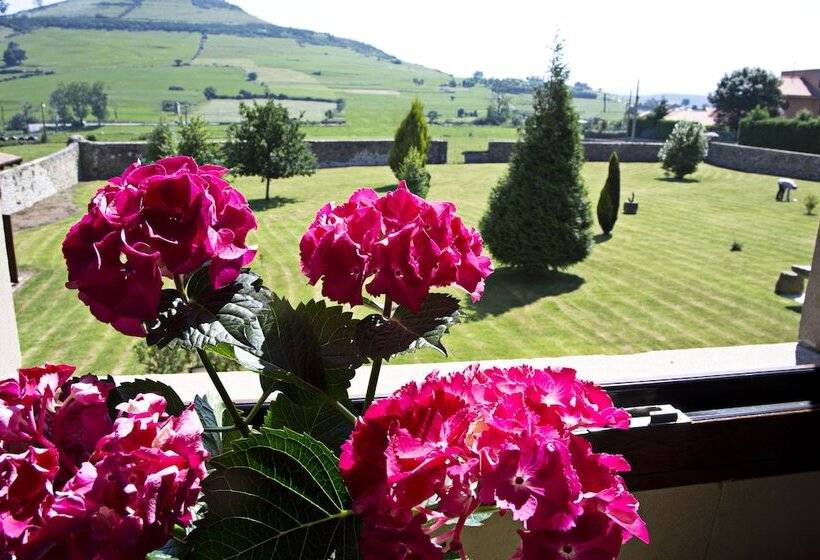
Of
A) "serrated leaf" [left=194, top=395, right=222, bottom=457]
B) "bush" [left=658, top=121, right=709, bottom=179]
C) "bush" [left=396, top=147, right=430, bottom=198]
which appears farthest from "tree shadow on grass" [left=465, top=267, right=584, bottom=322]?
"bush" [left=658, top=121, right=709, bottom=179]

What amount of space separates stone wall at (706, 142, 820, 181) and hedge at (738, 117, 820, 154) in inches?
8.8

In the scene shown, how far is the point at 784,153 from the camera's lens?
1215 centimetres

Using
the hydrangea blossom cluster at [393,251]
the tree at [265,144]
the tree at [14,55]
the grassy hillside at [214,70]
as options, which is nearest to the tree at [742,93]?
the grassy hillside at [214,70]

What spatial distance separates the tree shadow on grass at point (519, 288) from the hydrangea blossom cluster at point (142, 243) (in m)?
5.56

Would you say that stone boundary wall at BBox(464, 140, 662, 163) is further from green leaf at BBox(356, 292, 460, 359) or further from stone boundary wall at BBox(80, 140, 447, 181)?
green leaf at BBox(356, 292, 460, 359)

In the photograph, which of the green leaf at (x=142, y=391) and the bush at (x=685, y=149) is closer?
the green leaf at (x=142, y=391)

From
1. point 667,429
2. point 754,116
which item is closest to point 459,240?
point 667,429

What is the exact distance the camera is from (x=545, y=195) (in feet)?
20.5

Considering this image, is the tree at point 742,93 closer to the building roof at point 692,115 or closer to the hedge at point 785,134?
the building roof at point 692,115

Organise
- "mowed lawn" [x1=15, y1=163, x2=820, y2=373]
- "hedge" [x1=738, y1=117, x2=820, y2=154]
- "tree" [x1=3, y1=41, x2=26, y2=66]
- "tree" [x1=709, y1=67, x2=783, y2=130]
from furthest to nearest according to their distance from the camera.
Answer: "tree" [x1=709, y1=67, x2=783, y2=130], "hedge" [x1=738, y1=117, x2=820, y2=154], "tree" [x1=3, y1=41, x2=26, y2=66], "mowed lawn" [x1=15, y1=163, x2=820, y2=373]

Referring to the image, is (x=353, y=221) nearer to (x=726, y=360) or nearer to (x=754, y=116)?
(x=726, y=360)

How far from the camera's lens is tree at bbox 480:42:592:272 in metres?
6.04

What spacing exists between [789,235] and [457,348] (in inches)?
277

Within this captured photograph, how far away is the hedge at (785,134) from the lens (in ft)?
39.2
